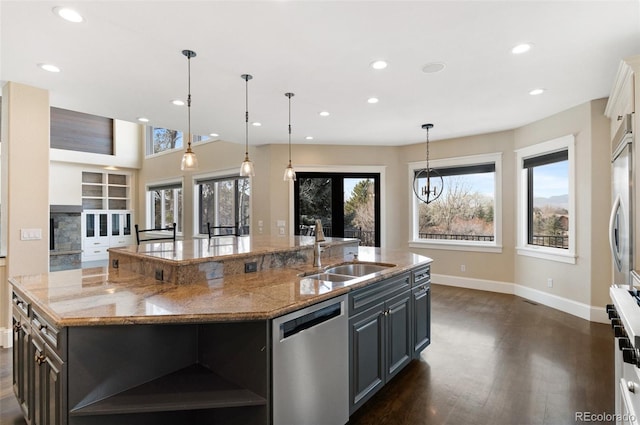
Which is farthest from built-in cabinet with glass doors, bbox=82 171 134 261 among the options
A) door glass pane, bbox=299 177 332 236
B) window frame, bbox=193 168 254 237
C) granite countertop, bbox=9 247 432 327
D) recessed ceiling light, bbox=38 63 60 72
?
granite countertop, bbox=9 247 432 327

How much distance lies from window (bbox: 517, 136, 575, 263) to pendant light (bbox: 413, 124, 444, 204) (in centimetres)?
134

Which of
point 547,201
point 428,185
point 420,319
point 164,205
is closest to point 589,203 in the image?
point 547,201

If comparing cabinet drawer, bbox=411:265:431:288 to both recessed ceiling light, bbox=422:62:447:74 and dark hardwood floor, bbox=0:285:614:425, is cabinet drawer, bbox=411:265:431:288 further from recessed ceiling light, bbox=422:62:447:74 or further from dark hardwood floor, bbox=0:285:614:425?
recessed ceiling light, bbox=422:62:447:74

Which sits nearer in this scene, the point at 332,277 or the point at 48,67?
the point at 332,277

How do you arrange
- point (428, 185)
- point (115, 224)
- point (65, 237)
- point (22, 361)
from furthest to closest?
1. point (115, 224)
2. point (65, 237)
3. point (428, 185)
4. point (22, 361)

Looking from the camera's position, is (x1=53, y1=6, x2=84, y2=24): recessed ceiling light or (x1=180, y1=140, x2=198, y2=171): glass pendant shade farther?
(x1=180, y1=140, x2=198, y2=171): glass pendant shade

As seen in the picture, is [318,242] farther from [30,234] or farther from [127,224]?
[127,224]

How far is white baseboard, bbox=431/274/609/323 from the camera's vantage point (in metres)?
→ 3.97

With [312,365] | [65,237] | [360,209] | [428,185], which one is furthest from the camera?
[65,237]

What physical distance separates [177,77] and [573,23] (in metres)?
3.21

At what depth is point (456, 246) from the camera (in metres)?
5.84

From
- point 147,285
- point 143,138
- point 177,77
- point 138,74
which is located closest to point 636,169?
point 147,285

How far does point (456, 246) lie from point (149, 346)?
5.21 metres

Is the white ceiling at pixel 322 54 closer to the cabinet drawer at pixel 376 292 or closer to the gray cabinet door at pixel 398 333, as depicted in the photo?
the cabinet drawer at pixel 376 292
